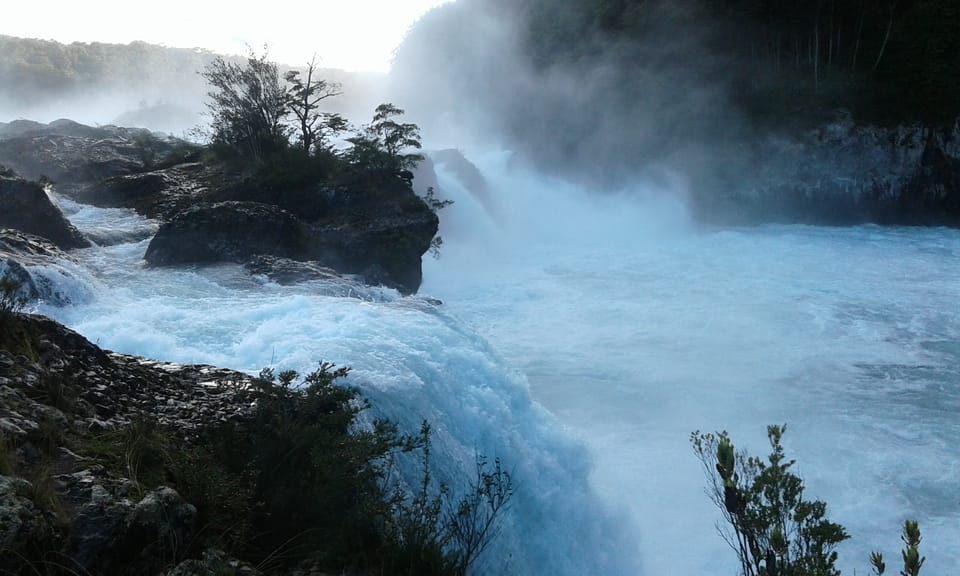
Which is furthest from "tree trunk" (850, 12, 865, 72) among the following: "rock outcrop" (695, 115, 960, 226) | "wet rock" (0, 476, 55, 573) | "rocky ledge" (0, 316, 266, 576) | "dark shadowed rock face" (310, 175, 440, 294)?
"wet rock" (0, 476, 55, 573)

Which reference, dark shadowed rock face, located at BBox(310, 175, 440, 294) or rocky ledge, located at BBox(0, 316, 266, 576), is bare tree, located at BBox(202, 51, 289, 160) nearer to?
dark shadowed rock face, located at BBox(310, 175, 440, 294)

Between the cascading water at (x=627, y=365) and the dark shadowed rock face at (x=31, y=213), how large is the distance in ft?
2.01

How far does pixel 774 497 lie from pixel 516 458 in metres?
3.44

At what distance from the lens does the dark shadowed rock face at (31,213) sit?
11188 mm

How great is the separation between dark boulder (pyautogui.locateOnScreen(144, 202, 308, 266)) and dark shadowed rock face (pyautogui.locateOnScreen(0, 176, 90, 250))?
5.58 ft

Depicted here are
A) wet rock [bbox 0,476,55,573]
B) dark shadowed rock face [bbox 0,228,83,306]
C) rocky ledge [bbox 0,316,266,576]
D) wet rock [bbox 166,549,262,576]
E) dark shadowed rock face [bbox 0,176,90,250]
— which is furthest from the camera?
dark shadowed rock face [bbox 0,176,90,250]

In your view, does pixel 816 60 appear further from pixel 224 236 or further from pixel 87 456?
pixel 87 456

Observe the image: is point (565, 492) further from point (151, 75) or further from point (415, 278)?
point (151, 75)

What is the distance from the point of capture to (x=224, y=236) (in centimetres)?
1170

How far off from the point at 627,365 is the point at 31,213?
11110 millimetres

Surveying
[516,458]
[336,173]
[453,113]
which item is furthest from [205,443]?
[453,113]

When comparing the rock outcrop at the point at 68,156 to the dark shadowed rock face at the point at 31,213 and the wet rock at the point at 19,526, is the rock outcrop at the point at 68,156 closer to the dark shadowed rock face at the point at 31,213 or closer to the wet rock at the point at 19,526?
the dark shadowed rock face at the point at 31,213

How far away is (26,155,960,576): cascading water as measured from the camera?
666 cm

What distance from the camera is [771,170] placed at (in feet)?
85.8
